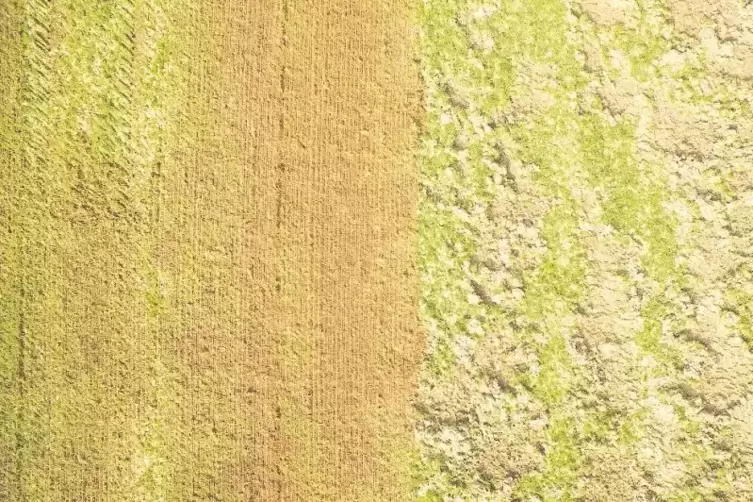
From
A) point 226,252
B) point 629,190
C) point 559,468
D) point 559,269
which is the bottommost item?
point 559,468

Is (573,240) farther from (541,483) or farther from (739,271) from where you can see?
(541,483)

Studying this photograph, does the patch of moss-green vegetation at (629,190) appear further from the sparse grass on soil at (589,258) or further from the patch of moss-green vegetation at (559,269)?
the patch of moss-green vegetation at (559,269)

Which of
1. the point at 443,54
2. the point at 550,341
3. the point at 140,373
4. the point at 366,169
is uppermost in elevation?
the point at 443,54

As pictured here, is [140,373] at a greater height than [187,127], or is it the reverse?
[187,127]

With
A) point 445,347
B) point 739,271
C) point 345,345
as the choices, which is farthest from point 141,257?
point 739,271

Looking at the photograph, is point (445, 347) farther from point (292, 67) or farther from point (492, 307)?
point (292, 67)

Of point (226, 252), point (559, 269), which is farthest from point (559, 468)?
point (226, 252)

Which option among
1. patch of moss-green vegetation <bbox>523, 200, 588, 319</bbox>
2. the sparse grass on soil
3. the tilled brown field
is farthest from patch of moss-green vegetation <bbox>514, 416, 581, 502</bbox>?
the tilled brown field

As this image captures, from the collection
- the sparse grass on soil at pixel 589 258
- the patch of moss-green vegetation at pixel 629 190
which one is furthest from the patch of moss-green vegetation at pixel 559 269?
the patch of moss-green vegetation at pixel 629 190

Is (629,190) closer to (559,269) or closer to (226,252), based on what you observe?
(559,269)
